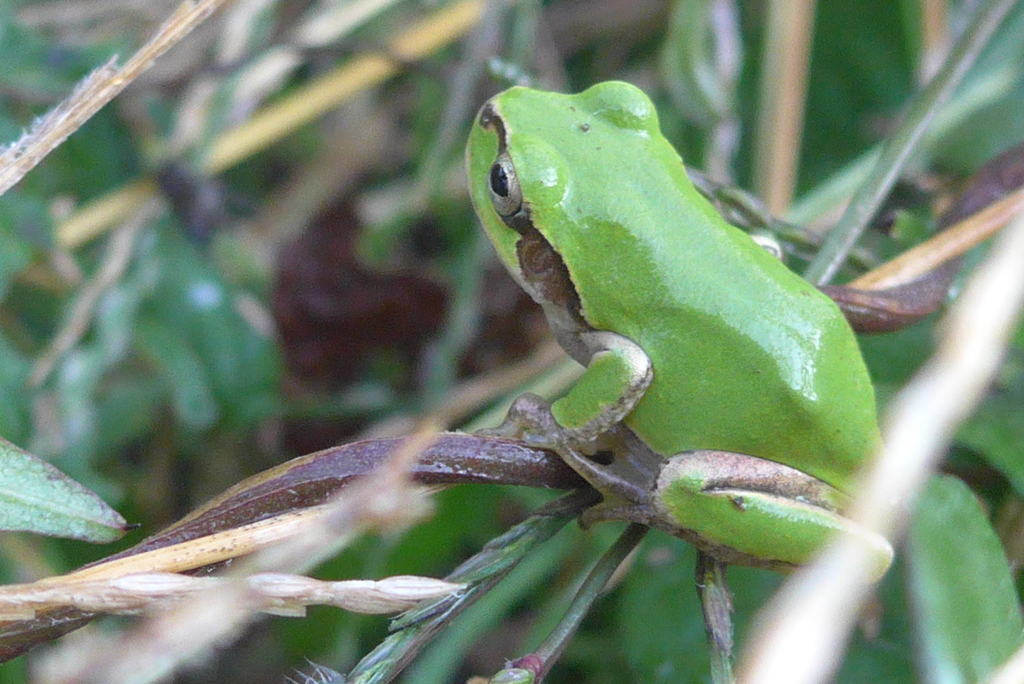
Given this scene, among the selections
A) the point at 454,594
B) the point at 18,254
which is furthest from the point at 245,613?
the point at 18,254

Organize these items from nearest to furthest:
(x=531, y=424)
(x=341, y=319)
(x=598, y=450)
A: (x=531, y=424) < (x=598, y=450) < (x=341, y=319)

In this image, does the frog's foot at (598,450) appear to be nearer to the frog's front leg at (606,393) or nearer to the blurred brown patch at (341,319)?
the frog's front leg at (606,393)

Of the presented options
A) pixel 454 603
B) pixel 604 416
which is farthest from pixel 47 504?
pixel 604 416

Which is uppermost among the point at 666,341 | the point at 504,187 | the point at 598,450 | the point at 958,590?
the point at 504,187

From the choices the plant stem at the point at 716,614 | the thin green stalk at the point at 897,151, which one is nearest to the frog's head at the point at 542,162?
the thin green stalk at the point at 897,151

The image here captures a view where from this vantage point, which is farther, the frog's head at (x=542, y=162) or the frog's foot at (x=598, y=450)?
the frog's head at (x=542, y=162)

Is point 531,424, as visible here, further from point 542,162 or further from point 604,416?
point 542,162

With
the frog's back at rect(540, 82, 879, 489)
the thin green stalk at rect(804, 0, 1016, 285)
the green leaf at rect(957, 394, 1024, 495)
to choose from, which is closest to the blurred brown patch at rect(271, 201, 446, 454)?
the frog's back at rect(540, 82, 879, 489)
